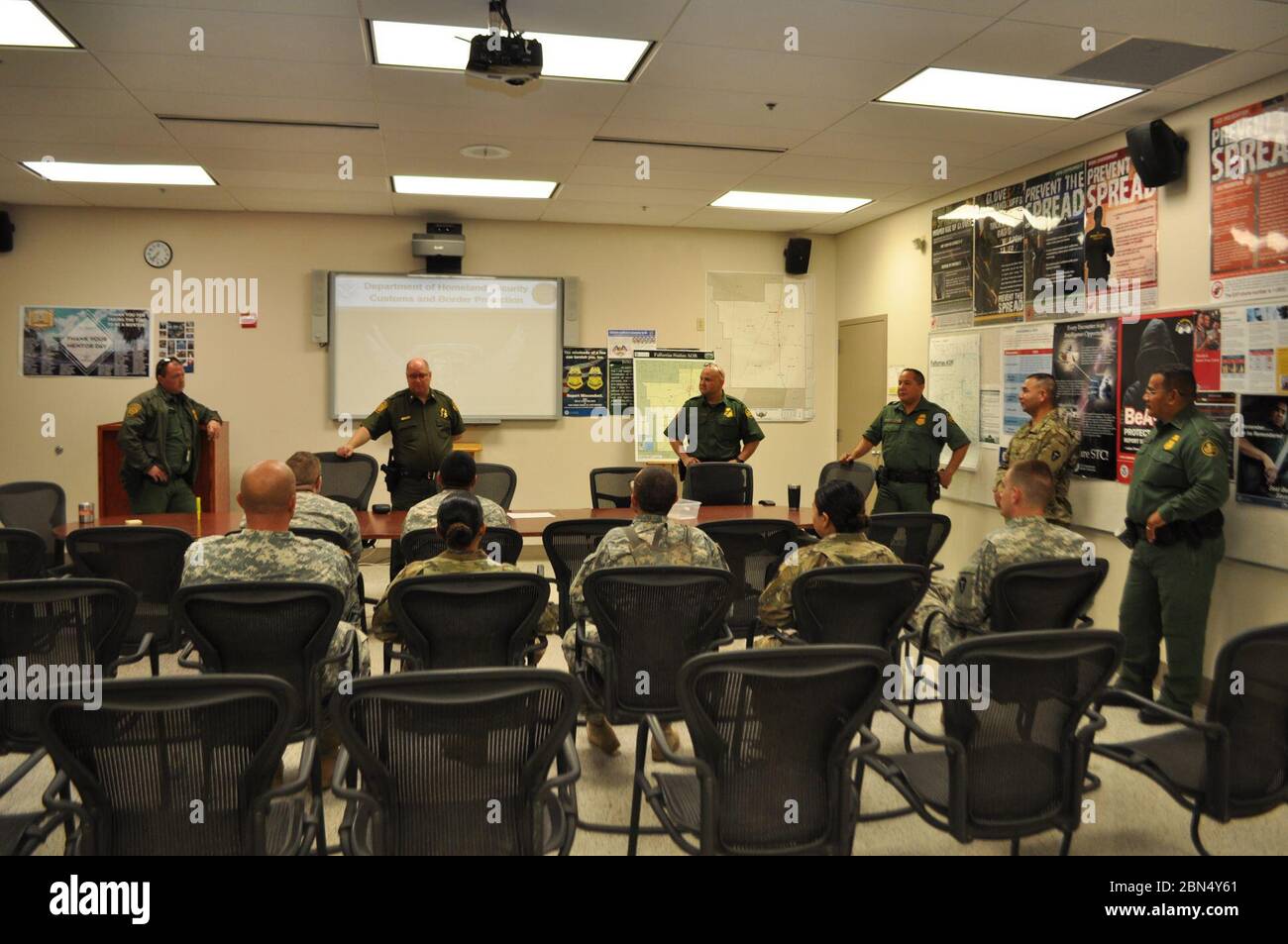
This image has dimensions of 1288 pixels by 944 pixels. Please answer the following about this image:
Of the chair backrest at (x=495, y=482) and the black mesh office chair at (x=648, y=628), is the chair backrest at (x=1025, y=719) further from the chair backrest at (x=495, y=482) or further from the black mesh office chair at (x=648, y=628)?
the chair backrest at (x=495, y=482)

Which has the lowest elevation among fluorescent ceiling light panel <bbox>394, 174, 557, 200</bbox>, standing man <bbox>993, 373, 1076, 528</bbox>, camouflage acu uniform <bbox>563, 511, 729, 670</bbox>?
camouflage acu uniform <bbox>563, 511, 729, 670</bbox>

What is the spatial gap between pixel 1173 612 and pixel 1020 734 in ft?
8.07

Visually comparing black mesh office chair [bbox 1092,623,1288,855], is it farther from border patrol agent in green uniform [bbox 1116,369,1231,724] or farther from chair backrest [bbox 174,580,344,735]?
chair backrest [bbox 174,580,344,735]

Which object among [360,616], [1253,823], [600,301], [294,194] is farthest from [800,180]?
[1253,823]

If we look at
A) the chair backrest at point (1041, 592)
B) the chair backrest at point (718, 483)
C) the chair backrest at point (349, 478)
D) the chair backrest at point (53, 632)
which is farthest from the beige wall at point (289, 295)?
the chair backrest at point (1041, 592)

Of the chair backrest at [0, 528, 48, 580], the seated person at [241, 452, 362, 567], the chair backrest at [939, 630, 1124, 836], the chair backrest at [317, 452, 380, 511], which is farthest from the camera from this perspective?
the chair backrest at [317, 452, 380, 511]

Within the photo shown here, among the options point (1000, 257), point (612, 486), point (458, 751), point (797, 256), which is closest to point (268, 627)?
point (458, 751)

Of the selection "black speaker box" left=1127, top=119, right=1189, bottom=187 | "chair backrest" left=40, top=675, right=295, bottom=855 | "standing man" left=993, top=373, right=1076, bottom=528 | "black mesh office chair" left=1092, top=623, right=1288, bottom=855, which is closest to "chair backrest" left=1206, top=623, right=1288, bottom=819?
"black mesh office chair" left=1092, top=623, right=1288, bottom=855

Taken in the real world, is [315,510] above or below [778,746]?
above

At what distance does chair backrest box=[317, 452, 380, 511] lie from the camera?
19.2ft

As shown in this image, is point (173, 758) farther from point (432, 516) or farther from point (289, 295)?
point (289, 295)

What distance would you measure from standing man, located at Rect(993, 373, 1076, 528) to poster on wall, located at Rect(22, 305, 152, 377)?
661cm

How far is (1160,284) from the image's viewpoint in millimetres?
4887

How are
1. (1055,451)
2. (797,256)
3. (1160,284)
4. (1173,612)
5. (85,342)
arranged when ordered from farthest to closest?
(797,256) → (85,342) → (1055,451) → (1160,284) → (1173,612)
